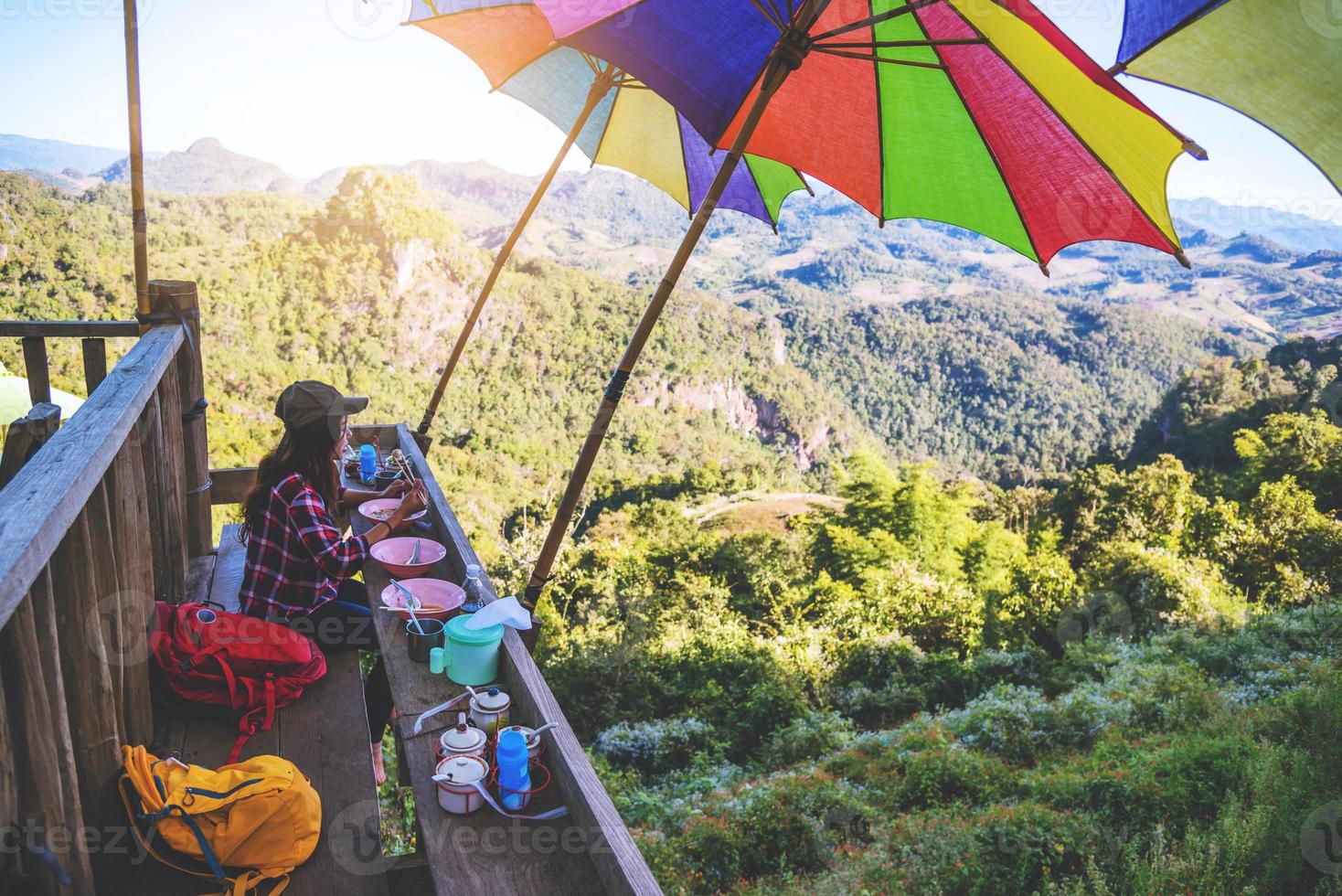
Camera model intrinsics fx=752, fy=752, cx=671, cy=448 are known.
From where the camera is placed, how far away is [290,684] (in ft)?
6.77

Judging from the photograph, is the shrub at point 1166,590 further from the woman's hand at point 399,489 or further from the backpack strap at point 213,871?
the backpack strap at point 213,871

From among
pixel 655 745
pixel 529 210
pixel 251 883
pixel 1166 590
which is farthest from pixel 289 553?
pixel 1166 590

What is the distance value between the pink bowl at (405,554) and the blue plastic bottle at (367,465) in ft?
2.88

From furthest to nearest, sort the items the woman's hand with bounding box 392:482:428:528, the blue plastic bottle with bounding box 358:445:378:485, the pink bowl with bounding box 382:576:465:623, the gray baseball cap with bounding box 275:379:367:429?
1. the blue plastic bottle with bounding box 358:445:378:485
2. the woman's hand with bounding box 392:482:428:528
3. the gray baseball cap with bounding box 275:379:367:429
4. the pink bowl with bounding box 382:576:465:623

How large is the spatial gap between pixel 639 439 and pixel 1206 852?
48068mm

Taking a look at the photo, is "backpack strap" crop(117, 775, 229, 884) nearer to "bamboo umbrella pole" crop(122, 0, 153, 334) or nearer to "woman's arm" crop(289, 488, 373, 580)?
"woman's arm" crop(289, 488, 373, 580)

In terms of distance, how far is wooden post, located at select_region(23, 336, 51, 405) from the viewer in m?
3.01

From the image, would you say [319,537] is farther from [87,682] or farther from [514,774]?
[514,774]

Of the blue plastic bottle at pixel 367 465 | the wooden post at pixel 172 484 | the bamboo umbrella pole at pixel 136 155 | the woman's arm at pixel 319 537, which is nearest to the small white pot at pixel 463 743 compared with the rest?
the woman's arm at pixel 319 537

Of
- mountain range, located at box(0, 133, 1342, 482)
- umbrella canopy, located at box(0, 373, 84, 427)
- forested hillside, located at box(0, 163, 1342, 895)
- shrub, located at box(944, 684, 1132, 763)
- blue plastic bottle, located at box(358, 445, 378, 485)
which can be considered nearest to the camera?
blue plastic bottle, located at box(358, 445, 378, 485)

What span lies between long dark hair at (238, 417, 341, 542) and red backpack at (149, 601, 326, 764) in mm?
471

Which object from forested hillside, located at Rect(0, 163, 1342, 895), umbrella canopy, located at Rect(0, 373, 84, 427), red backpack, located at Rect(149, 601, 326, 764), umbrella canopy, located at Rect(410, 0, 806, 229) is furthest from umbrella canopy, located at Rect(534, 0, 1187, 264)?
umbrella canopy, located at Rect(0, 373, 84, 427)

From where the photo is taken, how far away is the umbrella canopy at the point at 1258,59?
191 cm

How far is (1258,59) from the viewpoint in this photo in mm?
2006
